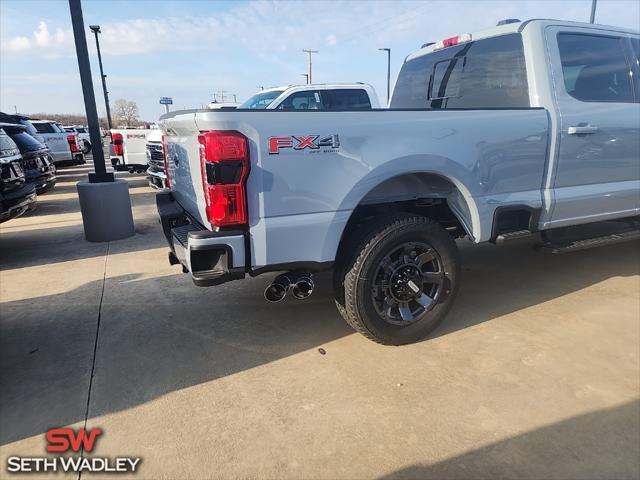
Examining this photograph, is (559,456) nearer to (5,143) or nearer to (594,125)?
(594,125)

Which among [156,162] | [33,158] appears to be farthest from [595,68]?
[33,158]

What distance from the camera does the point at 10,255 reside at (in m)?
5.80

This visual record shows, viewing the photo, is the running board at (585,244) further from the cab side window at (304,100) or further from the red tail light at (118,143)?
the red tail light at (118,143)

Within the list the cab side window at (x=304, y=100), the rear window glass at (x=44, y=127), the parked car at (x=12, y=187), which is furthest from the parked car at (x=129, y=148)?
the parked car at (x=12, y=187)

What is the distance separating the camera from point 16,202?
5168 mm

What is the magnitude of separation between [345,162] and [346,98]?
5563mm

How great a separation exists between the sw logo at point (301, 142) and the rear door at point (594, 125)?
200cm

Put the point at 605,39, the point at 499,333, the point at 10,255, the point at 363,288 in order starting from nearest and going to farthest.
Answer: the point at 363,288 → the point at 499,333 → the point at 605,39 → the point at 10,255

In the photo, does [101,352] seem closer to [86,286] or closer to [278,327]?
[278,327]

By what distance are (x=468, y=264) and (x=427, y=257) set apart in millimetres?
2045

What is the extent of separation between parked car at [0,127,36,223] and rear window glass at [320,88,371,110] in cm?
470

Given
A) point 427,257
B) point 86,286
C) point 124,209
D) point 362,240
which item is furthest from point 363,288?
point 124,209

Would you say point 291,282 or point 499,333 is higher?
point 291,282

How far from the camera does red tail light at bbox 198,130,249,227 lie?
8.05 feet
